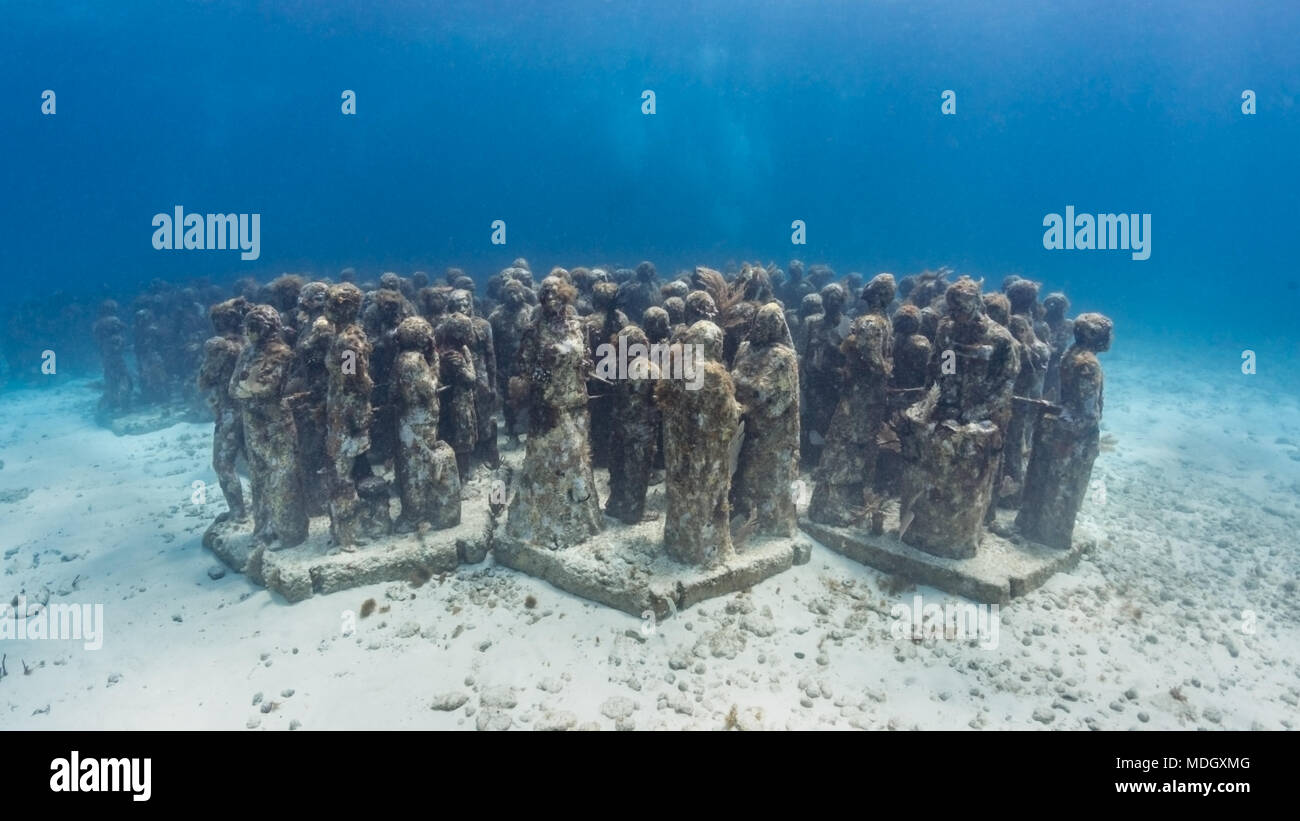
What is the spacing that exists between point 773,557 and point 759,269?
644 centimetres

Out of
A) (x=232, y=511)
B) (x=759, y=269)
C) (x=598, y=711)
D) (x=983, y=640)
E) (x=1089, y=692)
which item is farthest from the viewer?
(x=759, y=269)

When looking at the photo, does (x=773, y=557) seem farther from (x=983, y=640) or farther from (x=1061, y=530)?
(x=1061, y=530)

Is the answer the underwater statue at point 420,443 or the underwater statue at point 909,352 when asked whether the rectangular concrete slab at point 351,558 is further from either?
the underwater statue at point 909,352

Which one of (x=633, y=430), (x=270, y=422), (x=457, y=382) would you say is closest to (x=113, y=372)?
(x=270, y=422)

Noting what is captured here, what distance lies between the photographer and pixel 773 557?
8.03 m

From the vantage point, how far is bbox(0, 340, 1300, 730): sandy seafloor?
6.09 m

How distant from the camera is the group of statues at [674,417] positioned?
25.0ft

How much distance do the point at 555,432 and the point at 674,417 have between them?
1.52 m

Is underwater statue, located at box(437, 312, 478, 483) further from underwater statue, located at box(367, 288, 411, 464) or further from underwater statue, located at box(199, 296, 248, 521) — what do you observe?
underwater statue, located at box(199, 296, 248, 521)

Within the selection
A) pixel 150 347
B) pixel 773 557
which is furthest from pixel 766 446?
pixel 150 347

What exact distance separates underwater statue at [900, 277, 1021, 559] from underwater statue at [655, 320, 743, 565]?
2544mm

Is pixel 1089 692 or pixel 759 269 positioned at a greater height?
pixel 759 269

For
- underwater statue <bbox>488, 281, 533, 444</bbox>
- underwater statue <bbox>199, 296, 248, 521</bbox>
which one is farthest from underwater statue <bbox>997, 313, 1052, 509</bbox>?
underwater statue <bbox>199, 296, 248, 521</bbox>

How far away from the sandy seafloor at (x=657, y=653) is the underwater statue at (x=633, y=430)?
5.22ft
